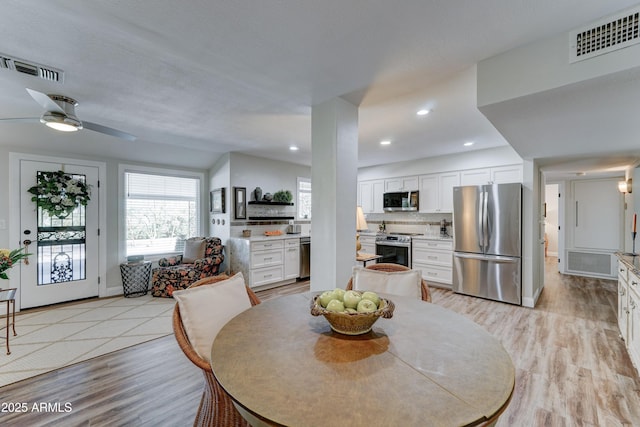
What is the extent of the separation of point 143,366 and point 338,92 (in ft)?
9.86

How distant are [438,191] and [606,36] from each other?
3839 millimetres

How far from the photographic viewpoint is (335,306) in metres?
1.18

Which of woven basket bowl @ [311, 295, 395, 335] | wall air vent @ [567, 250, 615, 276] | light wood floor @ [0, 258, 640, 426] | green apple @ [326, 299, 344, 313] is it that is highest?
green apple @ [326, 299, 344, 313]

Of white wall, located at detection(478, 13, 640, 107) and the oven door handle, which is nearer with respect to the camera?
white wall, located at detection(478, 13, 640, 107)

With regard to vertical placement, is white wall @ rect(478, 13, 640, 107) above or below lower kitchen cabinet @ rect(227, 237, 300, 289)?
above

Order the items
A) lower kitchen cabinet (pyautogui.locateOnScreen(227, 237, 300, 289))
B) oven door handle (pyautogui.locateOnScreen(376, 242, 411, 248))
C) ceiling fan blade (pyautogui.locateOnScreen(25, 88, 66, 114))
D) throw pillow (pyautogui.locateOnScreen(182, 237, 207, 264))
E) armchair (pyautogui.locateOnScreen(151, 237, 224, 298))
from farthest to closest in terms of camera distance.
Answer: oven door handle (pyautogui.locateOnScreen(376, 242, 411, 248)), throw pillow (pyautogui.locateOnScreen(182, 237, 207, 264)), lower kitchen cabinet (pyautogui.locateOnScreen(227, 237, 300, 289)), armchair (pyautogui.locateOnScreen(151, 237, 224, 298)), ceiling fan blade (pyautogui.locateOnScreen(25, 88, 66, 114))

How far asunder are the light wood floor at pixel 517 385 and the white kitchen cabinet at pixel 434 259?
4.93 ft

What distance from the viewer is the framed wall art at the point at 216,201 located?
5121 millimetres

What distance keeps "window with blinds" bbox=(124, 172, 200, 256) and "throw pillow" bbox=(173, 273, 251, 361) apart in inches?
162

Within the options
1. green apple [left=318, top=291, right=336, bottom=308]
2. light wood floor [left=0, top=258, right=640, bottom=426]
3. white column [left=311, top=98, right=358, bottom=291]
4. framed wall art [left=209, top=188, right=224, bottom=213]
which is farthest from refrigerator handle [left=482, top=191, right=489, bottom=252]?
framed wall art [left=209, top=188, right=224, bottom=213]

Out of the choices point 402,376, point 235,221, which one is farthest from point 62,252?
point 402,376

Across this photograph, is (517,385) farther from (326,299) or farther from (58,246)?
(58,246)

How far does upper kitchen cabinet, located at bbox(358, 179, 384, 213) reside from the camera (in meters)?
6.12

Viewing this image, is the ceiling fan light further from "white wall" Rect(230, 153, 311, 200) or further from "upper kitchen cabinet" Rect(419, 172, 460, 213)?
"upper kitchen cabinet" Rect(419, 172, 460, 213)
